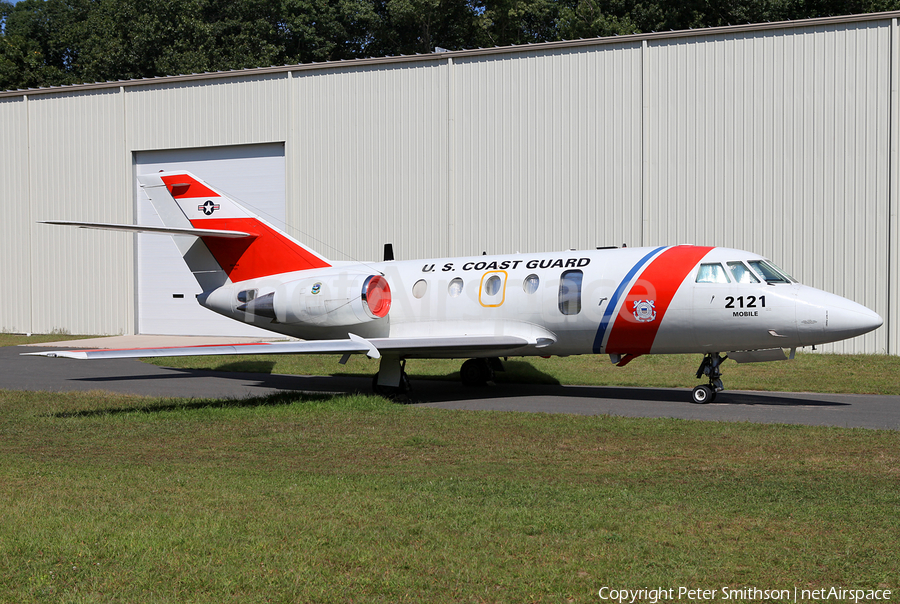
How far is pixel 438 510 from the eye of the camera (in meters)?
8.07

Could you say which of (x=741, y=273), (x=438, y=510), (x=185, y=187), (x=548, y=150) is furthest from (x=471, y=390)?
(x=438, y=510)

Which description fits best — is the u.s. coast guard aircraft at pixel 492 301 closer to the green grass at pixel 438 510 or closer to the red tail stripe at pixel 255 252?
the red tail stripe at pixel 255 252

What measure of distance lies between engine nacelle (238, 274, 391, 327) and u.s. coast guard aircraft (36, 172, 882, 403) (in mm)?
28

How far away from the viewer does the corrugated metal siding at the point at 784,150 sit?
2362cm

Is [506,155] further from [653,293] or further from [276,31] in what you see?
[276,31]

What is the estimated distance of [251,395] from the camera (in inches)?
713

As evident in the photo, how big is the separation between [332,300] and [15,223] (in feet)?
69.4

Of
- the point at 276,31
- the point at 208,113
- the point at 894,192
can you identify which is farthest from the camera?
the point at 276,31

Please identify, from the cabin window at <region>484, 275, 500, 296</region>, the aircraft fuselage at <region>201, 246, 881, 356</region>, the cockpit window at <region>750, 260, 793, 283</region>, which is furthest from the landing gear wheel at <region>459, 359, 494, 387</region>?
the cockpit window at <region>750, 260, 793, 283</region>

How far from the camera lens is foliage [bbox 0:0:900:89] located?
162 feet

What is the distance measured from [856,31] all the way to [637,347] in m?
13.2

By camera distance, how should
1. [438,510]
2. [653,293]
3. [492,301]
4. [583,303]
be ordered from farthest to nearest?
1. [492,301]
2. [583,303]
3. [653,293]
4. [438,510]

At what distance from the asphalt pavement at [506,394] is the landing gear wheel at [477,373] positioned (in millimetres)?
255

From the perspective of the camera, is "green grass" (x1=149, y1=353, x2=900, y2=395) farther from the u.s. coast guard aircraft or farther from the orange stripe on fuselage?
the orange stripe on fuselage
